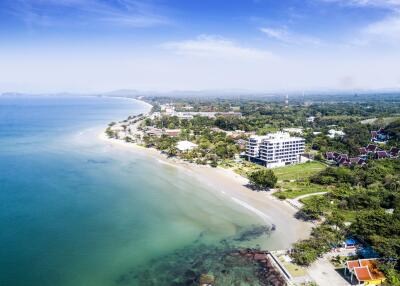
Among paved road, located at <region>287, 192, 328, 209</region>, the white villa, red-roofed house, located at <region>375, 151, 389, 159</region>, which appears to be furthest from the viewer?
the white villa

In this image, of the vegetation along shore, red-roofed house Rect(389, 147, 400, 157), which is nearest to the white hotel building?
the vegetation along shore

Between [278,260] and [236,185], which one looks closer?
[278,260]

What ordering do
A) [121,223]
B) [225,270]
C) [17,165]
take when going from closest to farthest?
[225,270] → [121,223] → [17,165]

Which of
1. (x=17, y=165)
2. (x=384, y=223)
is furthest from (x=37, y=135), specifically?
(x=384, y=223)

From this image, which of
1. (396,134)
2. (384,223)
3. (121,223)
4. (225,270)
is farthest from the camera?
(396,134)

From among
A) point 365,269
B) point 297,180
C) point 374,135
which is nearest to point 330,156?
point 297,180

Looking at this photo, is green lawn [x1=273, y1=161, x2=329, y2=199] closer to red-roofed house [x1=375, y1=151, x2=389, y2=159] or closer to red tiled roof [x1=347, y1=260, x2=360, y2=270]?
red-roofed house [x1=375, y1=151, x2=389, y2=159]

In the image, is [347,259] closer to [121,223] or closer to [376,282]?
[376,282]
